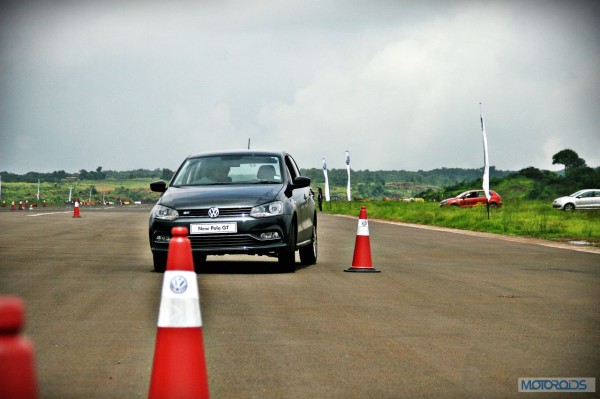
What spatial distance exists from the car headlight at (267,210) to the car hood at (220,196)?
0.06 meters

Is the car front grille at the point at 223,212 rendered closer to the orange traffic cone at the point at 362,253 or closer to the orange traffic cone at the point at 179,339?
the orange traffic cone at the point at 362,253

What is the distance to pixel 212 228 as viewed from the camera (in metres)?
12.6

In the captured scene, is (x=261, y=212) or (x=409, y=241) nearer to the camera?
(x=261, y=212)

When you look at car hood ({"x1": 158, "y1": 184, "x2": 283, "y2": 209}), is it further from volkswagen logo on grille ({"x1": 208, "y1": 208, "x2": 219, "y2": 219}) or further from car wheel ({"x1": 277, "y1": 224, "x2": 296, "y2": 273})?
car wheel ({"x1": 277, "y1": 224, "x2": 296, "y2": 273})

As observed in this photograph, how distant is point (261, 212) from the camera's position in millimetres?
12820

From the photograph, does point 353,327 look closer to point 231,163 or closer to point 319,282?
point 319,282

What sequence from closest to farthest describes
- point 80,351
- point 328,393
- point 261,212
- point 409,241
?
point 328,393, point 80,351, point 261,212, point 409,241

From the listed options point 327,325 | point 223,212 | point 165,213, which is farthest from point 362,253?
point 327,325

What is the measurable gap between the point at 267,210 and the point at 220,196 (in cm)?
66

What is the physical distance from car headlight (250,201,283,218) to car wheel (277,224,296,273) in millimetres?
329

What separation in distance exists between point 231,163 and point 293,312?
5.66 metres

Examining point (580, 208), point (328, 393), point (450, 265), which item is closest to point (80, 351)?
point (328, 393)

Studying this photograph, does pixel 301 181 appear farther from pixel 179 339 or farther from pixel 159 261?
pixel 179 339

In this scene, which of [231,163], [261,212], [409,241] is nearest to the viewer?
[261,212]
